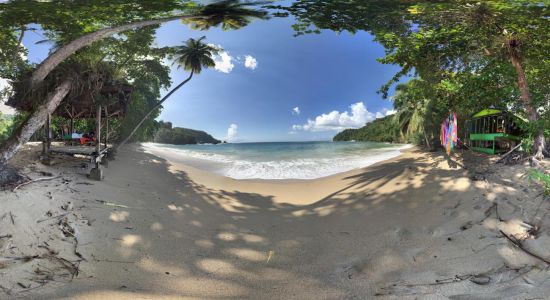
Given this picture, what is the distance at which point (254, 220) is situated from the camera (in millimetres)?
7496

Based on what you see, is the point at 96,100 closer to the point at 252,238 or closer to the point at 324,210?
the point at 252,238

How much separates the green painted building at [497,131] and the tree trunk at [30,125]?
15.3 meters

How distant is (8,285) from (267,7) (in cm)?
1007

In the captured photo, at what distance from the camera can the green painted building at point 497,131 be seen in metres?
10.8

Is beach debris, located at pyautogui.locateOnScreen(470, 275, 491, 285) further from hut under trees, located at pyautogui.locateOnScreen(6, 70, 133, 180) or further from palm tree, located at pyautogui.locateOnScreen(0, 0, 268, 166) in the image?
hut under trees, located at pyautogui.locateOnScreen(6, 70, 133, 180)

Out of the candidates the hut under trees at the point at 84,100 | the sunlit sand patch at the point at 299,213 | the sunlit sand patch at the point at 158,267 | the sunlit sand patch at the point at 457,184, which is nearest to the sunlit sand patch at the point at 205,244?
the sunlit sand patch at the point at 158,267

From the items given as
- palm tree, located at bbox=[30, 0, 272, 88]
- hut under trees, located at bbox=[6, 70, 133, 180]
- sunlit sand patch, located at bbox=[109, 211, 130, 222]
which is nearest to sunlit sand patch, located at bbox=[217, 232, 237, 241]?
sunlit sand patch, located at bbox=[109, 211, 130, 222]

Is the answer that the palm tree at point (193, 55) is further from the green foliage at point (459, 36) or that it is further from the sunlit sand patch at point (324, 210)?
the sunlit sand patch at point (324, 210)

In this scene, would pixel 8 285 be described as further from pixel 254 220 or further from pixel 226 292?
pixel 254 220

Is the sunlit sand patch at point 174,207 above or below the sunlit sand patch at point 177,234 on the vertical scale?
above

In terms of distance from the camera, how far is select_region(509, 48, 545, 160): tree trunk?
8.12 meters

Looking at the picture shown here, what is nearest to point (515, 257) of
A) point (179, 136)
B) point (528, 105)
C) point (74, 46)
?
point (528, 105)

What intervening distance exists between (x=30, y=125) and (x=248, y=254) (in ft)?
23.2

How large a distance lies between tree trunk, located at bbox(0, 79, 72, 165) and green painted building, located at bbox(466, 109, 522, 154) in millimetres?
15269
